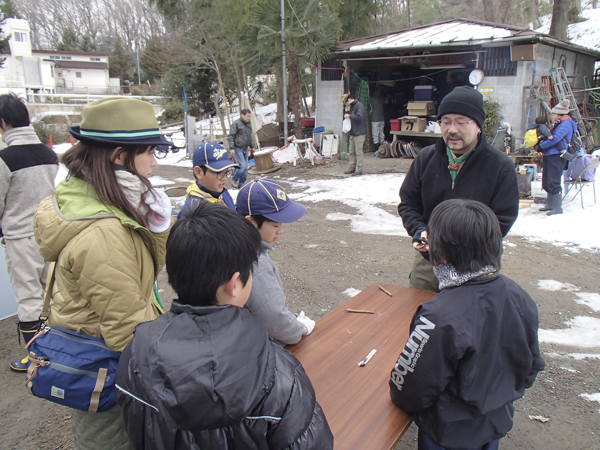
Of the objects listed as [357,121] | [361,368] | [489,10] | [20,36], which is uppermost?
[20,36]

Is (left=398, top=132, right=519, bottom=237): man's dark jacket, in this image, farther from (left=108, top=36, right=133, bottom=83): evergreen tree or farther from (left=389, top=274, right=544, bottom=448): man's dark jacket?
(left=108, top=36, right=133, bottom=83): evergreen tree

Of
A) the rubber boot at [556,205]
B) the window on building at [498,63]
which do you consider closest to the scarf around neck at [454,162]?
the rubber boot at [556,205]

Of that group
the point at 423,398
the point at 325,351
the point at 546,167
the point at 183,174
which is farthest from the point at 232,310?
the point at 183,174

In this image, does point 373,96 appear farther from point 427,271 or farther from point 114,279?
point 114,279

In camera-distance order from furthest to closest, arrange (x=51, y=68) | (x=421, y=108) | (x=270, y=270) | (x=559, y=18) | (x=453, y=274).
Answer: (x=51, y=68), (x=559, y=18), (x=421, y=108), (x=270, y=270), (x=453, y=274)

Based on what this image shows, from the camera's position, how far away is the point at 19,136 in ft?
9.97

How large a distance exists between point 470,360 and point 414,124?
11.6m

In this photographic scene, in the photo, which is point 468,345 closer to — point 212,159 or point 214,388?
point 214,388

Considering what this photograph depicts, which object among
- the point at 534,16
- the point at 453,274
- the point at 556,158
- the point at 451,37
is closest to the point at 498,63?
the point at 451,37

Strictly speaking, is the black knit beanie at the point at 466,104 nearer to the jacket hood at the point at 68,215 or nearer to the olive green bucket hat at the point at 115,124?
the olive green bucket hat at the point at 115,124

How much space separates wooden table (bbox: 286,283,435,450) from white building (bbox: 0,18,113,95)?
48686mm

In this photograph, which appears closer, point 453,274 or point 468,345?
point 468,345

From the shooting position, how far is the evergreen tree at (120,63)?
48969 millimetres

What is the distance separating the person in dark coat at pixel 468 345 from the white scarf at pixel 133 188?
1085mm
